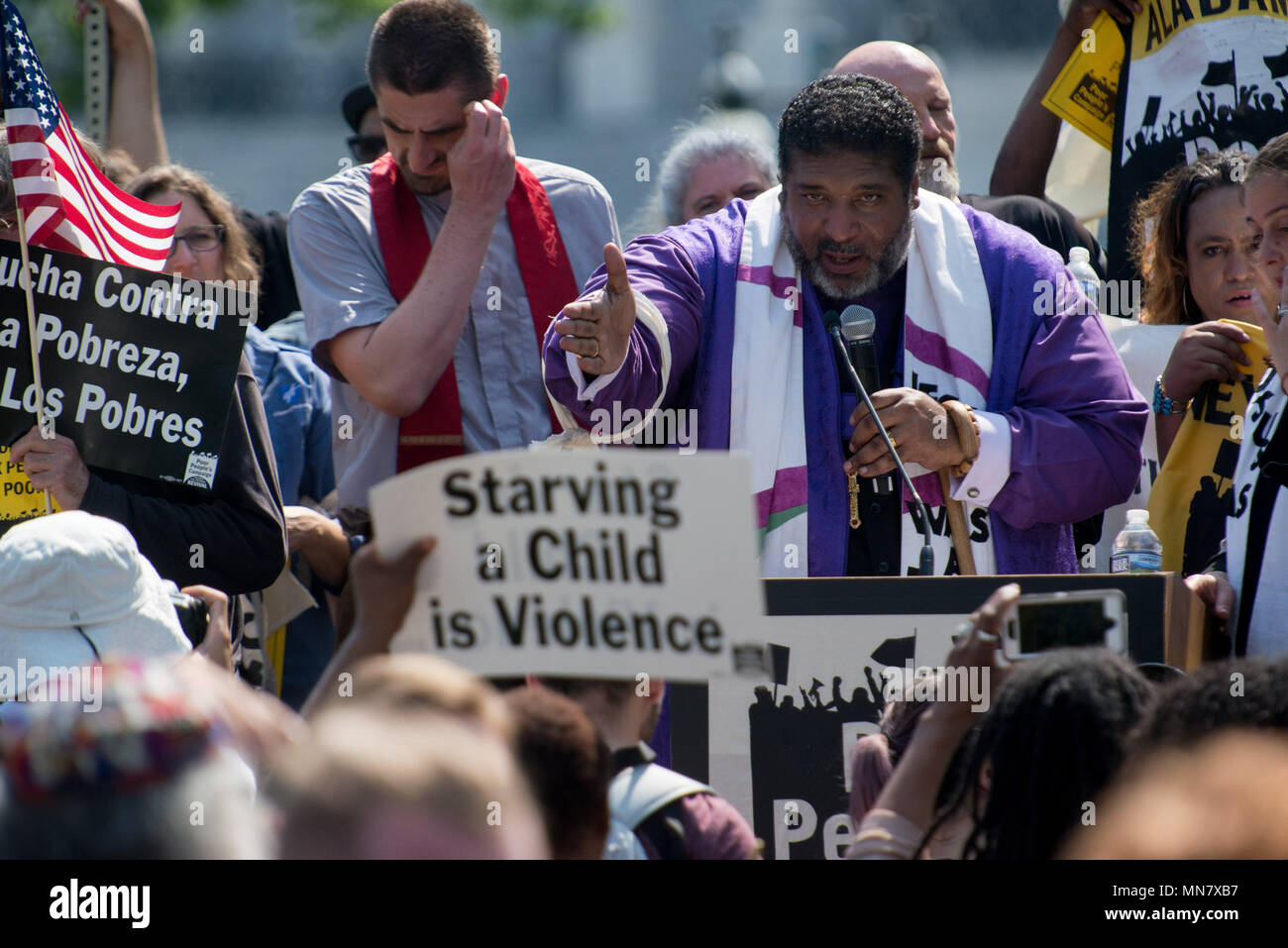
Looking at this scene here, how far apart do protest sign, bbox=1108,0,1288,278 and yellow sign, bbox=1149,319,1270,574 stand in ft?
3.38

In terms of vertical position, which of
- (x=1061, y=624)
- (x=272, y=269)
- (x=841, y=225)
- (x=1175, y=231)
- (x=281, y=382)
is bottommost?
(x=1061, y=624)

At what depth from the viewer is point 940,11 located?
2820cm

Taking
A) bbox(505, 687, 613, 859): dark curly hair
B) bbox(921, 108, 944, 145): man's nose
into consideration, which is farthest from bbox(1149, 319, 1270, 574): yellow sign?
bbox(505, 687, 613, 859): dark curly hair

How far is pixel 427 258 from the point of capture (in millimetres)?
4652

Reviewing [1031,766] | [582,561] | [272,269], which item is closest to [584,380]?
[582,561]

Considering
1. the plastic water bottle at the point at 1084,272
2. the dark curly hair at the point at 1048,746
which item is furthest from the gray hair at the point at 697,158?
the dark curly hair at the point at 1048,746

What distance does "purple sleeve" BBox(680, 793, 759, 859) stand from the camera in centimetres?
261

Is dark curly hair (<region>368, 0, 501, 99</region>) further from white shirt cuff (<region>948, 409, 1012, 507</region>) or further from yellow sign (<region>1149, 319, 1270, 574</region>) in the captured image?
yellow sign (<region>1149, 319, 1270, 574</region>)

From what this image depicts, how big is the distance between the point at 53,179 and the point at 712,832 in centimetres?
245

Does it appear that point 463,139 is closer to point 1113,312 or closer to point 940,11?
point 1113,312

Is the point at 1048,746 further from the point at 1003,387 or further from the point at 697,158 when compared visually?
the point at 697,158

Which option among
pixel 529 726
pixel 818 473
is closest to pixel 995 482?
pixel 818 473

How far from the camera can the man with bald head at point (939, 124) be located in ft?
17.2

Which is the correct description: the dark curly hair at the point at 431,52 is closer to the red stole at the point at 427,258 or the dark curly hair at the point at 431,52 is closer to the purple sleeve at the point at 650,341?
the red stole at the point at 427,258
